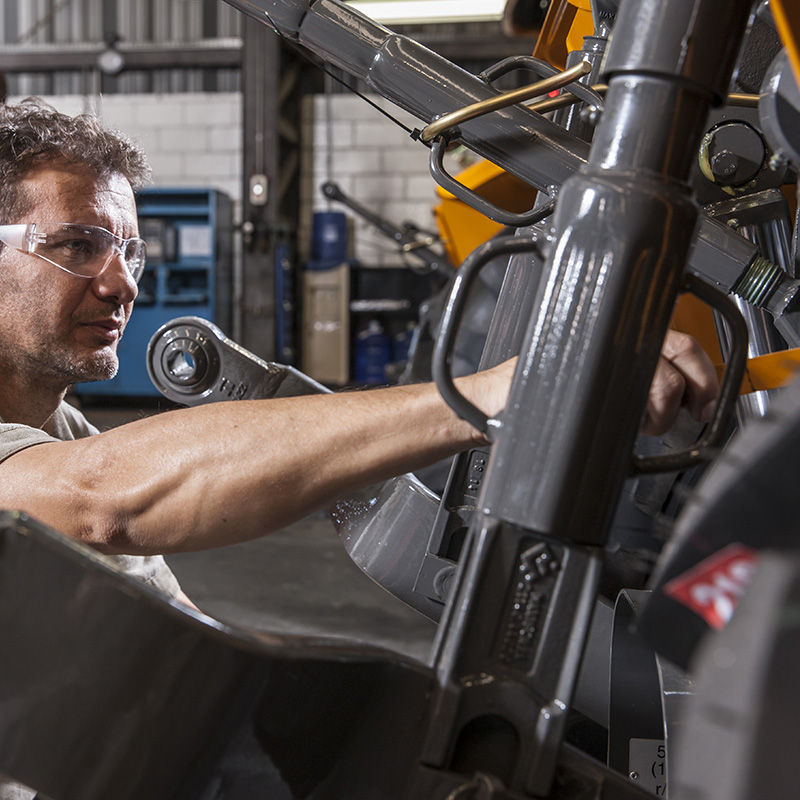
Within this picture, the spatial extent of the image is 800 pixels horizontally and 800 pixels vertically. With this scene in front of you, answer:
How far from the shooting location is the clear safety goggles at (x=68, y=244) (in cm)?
121

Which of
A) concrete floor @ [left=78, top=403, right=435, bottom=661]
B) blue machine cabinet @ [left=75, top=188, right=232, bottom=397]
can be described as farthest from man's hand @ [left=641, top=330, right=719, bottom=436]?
blue machine cabinet @ [left=75, top=188, right=232, bottom=397]

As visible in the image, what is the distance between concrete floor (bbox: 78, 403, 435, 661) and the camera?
118 inches

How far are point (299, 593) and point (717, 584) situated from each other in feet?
10.1

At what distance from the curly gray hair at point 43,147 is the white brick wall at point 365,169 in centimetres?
641

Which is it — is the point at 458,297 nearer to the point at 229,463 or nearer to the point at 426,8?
the point at 229,463

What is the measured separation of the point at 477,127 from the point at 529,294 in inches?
9.8

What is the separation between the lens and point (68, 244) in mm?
1221

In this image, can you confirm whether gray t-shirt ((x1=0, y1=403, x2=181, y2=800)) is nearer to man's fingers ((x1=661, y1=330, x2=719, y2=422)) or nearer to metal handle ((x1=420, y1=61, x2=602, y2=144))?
metal handle ((x1=420, y1=61, x2=602, y2=144))

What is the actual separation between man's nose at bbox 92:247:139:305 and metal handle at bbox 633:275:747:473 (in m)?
0.89

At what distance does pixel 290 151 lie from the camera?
7.77m

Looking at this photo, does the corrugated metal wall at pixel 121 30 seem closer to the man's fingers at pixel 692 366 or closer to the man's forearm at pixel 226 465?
the man's forearm at pixel 226 465

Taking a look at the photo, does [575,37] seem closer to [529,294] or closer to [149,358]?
[529,294]

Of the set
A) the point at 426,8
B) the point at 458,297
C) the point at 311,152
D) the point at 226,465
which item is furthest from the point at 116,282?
the point at 311,152

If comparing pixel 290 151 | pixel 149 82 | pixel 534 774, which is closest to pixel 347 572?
pixel 534 774
